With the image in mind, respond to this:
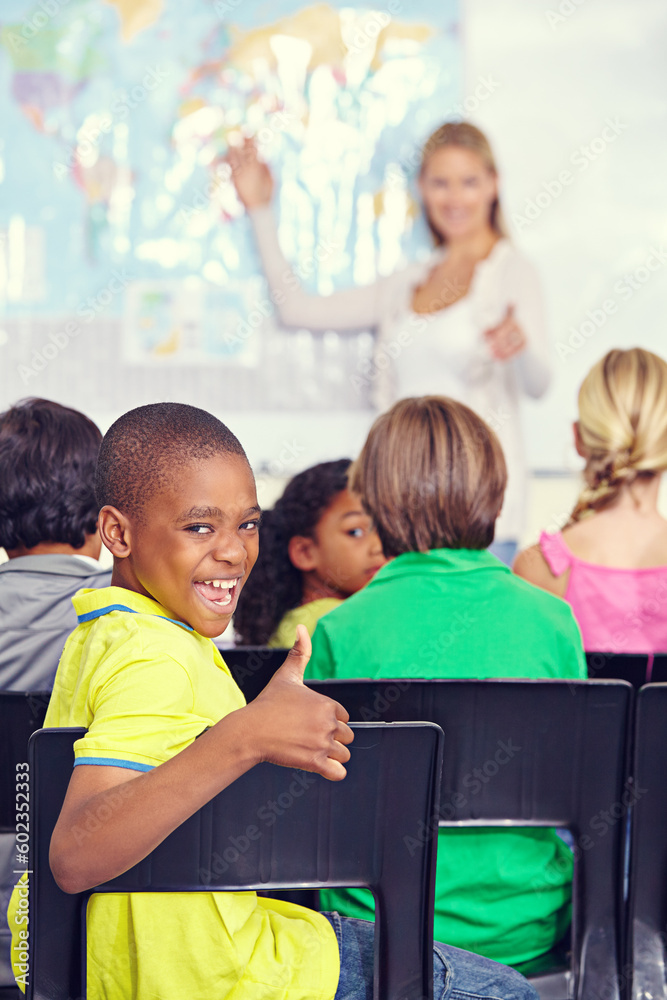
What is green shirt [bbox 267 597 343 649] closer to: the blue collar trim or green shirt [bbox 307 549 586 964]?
green shirt [bbox 307 549 586 964]

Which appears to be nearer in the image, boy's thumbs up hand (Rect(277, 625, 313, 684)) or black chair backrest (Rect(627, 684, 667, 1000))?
boy's thumbs up hand (Rect(277, 625, 313, 684))

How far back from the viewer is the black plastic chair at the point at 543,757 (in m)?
1.09

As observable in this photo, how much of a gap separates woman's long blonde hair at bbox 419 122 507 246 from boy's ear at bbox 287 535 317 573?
7.18 feet

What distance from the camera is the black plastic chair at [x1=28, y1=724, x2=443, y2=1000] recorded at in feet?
2.69

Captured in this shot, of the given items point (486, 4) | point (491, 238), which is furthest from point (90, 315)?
point (486, 4)

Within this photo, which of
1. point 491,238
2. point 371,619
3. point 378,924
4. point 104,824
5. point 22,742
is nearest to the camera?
point 104,824

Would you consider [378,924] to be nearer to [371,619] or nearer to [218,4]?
[371,619]

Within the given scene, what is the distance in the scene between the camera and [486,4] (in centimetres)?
386

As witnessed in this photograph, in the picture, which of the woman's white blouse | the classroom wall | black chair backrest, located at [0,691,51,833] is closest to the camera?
black chair backrest, located at [0,691,51,833]

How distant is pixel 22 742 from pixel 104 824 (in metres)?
0.37

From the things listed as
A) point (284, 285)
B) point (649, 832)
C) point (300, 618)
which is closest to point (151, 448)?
point (649, 832)

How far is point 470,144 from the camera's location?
148 inches

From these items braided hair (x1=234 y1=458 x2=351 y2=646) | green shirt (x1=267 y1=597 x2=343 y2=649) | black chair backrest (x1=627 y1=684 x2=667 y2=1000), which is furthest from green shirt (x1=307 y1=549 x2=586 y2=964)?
braided hair (x1=234 y1=458 x2=351 y2=646)

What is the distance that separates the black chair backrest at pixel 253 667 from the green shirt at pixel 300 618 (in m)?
0.64
